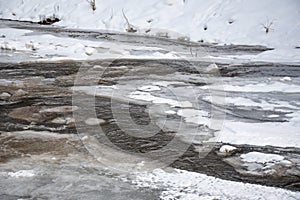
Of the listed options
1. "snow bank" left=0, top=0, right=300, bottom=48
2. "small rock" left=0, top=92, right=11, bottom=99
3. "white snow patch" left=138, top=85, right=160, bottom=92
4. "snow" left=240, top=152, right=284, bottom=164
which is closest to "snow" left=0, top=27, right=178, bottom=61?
"white snow patch" left=138, top=85, right=160, bottom=92

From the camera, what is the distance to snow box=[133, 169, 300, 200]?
336cm

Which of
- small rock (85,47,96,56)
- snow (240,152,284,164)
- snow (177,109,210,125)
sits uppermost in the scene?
small rock (85,47,96,56)

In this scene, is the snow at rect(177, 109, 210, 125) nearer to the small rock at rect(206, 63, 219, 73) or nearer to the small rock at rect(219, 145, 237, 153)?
the small rock at rect(219, 145, 237, 153)

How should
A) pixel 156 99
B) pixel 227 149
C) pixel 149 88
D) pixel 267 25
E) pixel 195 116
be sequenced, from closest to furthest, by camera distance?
1. pixel 227 149
2. pixel 195 116
3. pixel 156 99
4. pixel 149 88
5. pixel 267 25

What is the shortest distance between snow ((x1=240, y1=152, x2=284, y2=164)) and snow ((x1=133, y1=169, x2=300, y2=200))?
0.57 meters

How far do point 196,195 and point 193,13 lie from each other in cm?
1321

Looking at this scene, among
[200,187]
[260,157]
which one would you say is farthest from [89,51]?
[200,187]

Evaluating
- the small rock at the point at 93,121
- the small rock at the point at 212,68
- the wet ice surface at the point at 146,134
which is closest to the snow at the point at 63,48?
the small rock at the point at 212,68

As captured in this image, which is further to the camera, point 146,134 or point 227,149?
point 146,134

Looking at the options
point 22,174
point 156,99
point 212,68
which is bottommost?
point 22,174

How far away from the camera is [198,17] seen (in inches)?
610

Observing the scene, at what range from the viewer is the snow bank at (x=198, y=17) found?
13438mm

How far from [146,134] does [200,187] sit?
1.46 metres

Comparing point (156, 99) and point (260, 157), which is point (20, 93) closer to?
point (156, 99)
